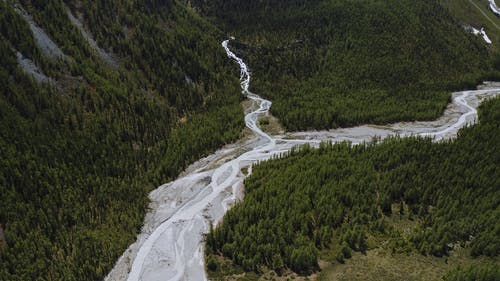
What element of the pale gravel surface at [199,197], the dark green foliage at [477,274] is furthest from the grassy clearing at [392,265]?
the pale gravel surface at [199,197]

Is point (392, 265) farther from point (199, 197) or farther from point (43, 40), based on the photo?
point (43, 40)

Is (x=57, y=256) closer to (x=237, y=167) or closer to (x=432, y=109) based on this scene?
(x=237, y=167)

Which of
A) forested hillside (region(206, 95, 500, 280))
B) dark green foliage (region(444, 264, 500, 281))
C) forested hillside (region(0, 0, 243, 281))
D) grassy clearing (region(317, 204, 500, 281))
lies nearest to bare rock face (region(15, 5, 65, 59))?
forested hillside (region(0, 0, 243, 281))

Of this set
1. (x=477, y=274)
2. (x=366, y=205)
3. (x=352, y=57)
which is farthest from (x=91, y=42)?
(x=477, y=274)

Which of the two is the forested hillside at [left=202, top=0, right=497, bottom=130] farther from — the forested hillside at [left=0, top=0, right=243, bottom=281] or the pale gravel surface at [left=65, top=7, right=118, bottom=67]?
the pale gravel surface at [left=65, top=7, right=118, bottom=67]

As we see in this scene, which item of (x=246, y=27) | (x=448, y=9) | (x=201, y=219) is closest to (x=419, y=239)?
(x=201, y=219)

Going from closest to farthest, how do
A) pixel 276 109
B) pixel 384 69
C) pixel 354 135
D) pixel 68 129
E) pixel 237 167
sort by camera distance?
pixel 68 129, pixel 237 167, pixel 354 135, pixel 276 109, pixel 384 69

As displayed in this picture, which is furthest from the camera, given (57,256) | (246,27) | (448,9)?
(448,9)
